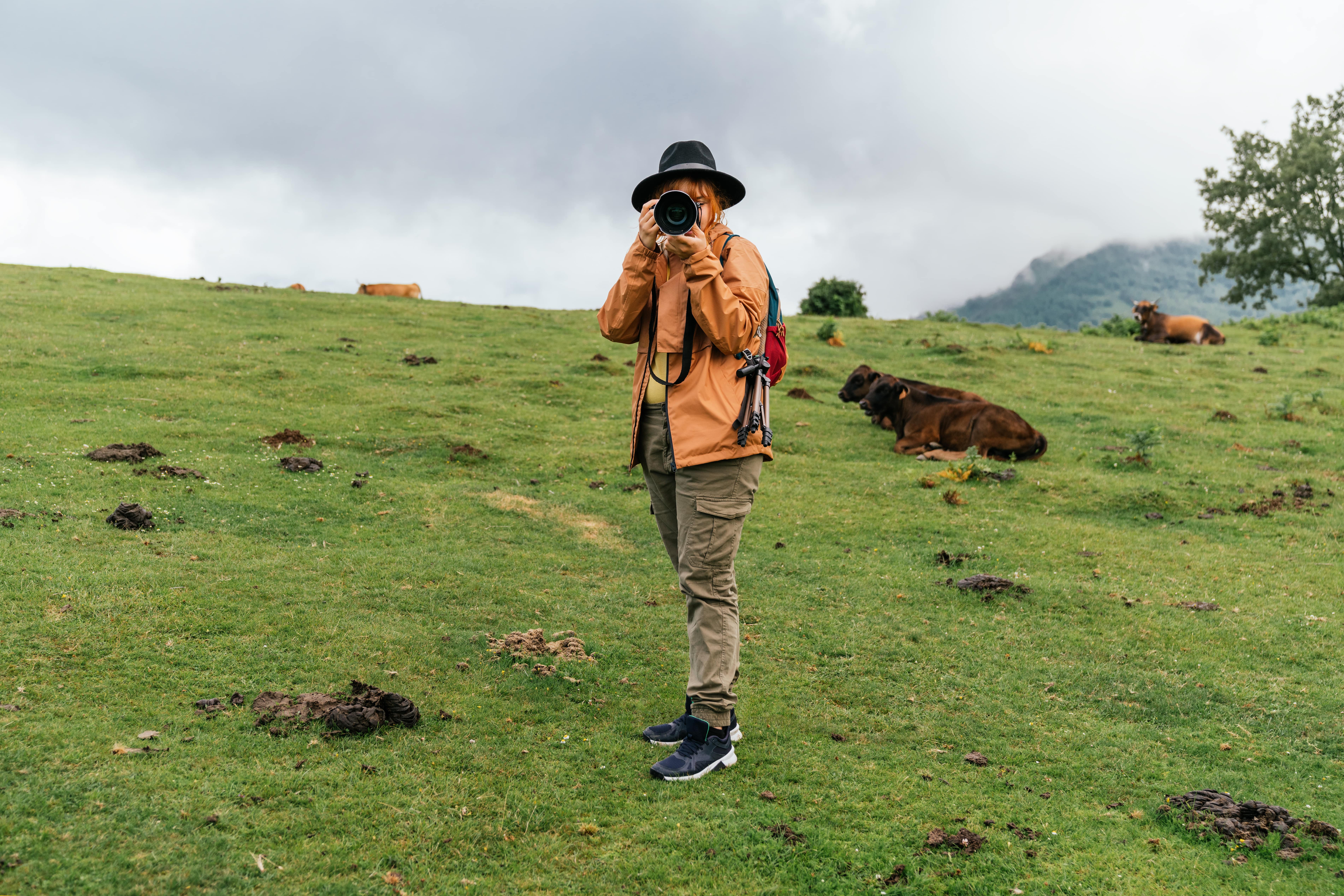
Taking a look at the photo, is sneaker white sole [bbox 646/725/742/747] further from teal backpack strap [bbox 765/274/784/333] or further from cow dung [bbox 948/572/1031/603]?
cow dung [bbox 948/572/1031/603]

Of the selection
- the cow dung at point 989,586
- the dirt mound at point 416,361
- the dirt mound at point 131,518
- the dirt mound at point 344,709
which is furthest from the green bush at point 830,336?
the dirt mound at point 344,709

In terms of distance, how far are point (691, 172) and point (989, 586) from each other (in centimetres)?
502

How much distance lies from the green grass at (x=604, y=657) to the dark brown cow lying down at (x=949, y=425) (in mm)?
570

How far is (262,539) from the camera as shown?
25.1 ft

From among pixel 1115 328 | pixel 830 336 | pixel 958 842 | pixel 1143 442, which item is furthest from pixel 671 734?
pixel 1115 328

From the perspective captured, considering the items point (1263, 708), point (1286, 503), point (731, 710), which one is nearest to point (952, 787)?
point (731, 710)

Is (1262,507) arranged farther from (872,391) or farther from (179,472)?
(179,472)

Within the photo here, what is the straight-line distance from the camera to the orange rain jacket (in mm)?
4168

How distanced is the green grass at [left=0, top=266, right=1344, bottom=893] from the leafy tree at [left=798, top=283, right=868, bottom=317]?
1901cm

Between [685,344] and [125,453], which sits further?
[125,453]

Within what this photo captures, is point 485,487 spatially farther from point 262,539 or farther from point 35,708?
point 35,708

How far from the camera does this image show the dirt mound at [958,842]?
3.88 metres

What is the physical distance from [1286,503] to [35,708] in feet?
40.1

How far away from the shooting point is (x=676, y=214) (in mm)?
4086
